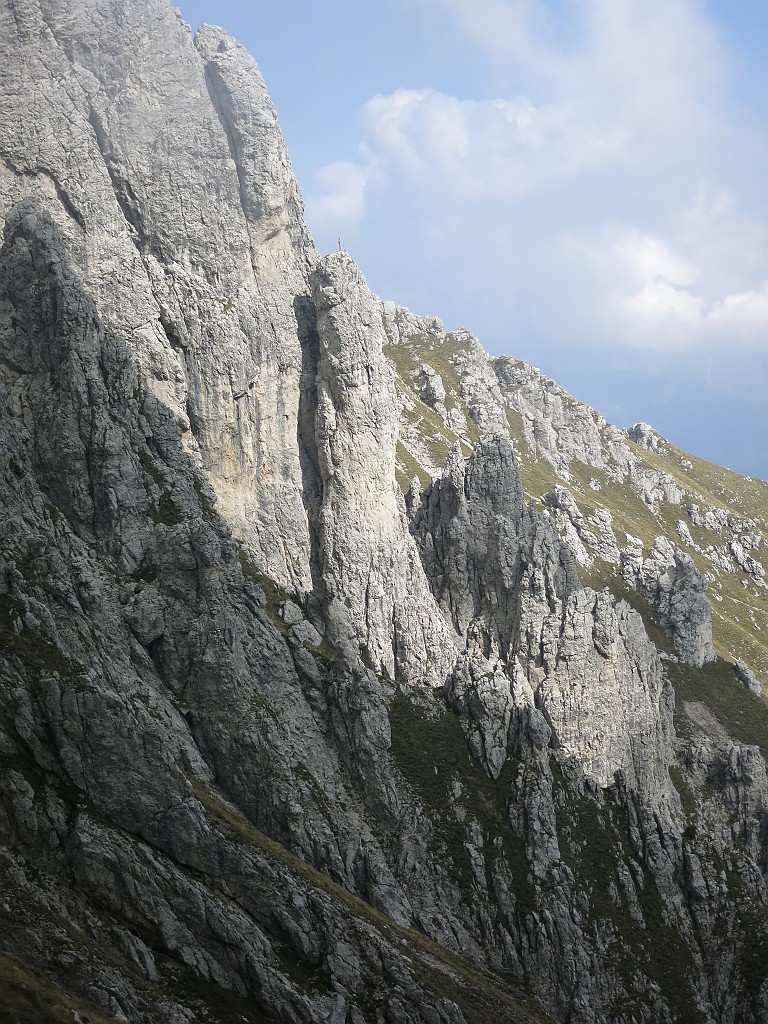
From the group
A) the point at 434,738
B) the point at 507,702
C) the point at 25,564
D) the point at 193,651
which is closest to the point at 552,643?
the point at 507,702

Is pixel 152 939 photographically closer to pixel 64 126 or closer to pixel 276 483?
pixel 276 483

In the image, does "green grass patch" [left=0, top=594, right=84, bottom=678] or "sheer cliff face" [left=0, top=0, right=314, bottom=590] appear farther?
"sheer cliff face" [left=0, top=0, right=314, bottom=590]

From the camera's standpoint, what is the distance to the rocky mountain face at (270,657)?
66.2 m

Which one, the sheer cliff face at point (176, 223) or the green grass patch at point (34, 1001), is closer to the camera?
the green grass patch at point (34, 1001)

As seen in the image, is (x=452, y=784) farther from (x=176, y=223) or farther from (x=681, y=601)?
(x=681, y=601)

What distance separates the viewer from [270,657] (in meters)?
93.9

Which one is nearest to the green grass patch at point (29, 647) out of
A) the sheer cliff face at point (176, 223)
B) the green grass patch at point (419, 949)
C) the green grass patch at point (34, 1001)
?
the green grass patch at point (419, 949)

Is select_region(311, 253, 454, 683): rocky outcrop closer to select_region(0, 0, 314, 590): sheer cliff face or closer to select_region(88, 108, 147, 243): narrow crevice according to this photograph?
select_region(0, 0, 314, 590): sheer cliff face

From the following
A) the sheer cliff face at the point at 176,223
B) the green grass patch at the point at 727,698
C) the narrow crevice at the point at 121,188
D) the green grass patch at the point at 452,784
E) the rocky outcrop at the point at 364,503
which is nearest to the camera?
the green grass patch at the point at 452,784

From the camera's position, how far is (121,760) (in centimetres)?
6738

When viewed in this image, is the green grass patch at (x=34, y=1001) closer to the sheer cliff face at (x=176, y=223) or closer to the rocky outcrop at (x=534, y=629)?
the sheer cliff face at (x=176, y=223)

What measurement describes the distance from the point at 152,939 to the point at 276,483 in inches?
2365

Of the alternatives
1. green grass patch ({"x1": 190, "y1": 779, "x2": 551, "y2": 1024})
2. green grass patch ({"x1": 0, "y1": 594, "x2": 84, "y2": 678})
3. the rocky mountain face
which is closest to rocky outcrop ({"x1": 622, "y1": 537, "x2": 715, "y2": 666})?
the rocky mountain face

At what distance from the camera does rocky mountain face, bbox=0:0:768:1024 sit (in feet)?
217
